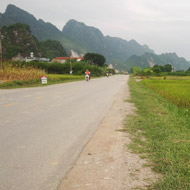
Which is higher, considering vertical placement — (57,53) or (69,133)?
(57,53)

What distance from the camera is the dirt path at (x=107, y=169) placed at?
257cm

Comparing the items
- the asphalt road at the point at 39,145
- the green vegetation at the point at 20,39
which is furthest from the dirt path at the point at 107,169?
the green vegetation at the point at 20,39

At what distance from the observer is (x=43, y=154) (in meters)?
3.53

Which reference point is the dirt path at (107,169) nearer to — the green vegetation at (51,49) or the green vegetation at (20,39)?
the green vegetation at (20,39)

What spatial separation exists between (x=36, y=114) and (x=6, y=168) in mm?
3838

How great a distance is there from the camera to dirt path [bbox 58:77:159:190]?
2570 millimetres

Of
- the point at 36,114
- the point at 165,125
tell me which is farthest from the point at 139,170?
the point at 36,114

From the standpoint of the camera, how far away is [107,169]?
301 cm

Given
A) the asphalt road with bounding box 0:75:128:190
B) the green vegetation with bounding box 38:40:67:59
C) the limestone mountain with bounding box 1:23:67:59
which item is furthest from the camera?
the green vegetation with bounding box 38:40:67:59

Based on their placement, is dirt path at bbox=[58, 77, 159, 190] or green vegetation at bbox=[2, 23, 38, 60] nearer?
dirt path at bbox=[58, 77, 159, 190]

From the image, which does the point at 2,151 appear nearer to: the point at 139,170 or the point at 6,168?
the point at 6,168

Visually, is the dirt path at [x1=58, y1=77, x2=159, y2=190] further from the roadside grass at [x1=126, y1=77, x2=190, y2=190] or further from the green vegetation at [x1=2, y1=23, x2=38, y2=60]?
the green vegetation at [x1=2, y1=23, x2=38, y2=60]

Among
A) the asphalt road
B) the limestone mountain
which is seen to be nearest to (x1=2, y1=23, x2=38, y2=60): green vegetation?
the limestone mountain

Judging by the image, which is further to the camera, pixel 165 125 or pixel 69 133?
pixel 165 125
